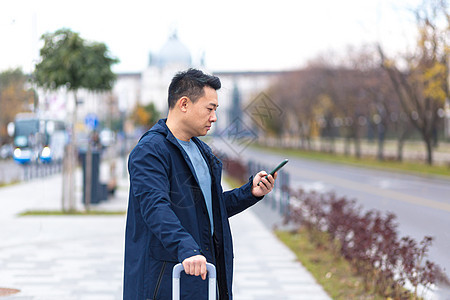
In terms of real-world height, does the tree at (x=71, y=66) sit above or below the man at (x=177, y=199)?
above

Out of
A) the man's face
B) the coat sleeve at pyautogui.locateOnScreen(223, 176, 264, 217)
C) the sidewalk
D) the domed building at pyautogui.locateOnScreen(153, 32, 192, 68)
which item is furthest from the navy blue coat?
the sidewalk

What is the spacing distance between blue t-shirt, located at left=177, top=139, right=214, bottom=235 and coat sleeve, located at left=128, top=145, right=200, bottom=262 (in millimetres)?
163

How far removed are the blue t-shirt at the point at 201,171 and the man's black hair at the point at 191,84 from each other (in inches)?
8.4

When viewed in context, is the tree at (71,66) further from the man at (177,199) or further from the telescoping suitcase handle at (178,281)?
the telescoping suitcase handle at (178,281)

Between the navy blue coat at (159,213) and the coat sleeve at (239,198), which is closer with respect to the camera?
the navy blue coat at (159,213)

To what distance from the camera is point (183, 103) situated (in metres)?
3.17

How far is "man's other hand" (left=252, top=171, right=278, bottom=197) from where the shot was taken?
3305mm

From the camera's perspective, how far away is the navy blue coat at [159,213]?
296cm

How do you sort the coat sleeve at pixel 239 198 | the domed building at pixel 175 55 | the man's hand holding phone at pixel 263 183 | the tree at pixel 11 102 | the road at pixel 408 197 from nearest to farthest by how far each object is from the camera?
the man's hand holding phone at pixel 263 183 < the coat sleeve at pixel 239 198 < the domed building at pixel 175 55 < the road at pixel 408 197 < the tree at pixel 11 102

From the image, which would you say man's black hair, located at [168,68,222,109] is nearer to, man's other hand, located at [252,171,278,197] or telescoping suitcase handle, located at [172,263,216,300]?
man's other hand, located at [252,171,278,197]

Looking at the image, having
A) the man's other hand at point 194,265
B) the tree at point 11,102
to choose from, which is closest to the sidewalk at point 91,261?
the man's other hand at point 194,265

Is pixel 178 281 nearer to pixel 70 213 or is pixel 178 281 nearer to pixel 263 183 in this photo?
pixel 263 183

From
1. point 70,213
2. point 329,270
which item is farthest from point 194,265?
point 70,213

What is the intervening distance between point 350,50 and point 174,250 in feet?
144
